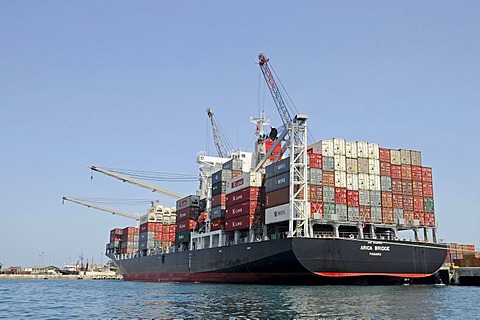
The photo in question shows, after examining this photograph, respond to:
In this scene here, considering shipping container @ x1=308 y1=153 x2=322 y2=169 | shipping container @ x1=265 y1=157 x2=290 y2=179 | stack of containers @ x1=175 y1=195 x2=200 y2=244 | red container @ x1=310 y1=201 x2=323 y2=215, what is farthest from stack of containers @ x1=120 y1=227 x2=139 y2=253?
red container @ x1=310 y1=201 x2=323 y2=215

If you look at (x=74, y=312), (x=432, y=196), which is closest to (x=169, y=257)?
(x=432, y=196)

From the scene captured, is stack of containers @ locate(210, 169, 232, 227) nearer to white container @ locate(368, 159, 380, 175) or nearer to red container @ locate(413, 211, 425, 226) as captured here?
white container @ locate(368, 159, 380, 175)

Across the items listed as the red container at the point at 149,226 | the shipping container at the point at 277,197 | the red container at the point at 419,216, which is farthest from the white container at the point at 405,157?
the red container at the point at 149,226

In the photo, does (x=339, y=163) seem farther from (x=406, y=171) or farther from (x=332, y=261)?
(x=332, y=261)

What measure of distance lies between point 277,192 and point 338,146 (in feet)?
26.3

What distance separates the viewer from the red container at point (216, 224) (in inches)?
2485

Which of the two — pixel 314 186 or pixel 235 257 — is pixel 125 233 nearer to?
pixel 235 257

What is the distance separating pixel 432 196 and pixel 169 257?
41792mm

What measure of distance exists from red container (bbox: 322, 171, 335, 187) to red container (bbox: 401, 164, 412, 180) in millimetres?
8673

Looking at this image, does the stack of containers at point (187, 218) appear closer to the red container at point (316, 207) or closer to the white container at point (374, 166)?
the red container at point (316, 207)

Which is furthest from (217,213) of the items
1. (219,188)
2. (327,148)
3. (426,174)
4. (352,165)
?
(426,174)

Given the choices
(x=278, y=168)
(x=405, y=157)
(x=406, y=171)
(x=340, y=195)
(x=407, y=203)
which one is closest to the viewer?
(x=340, y=195)

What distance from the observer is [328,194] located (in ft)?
163

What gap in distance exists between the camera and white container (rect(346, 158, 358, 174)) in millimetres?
51188
